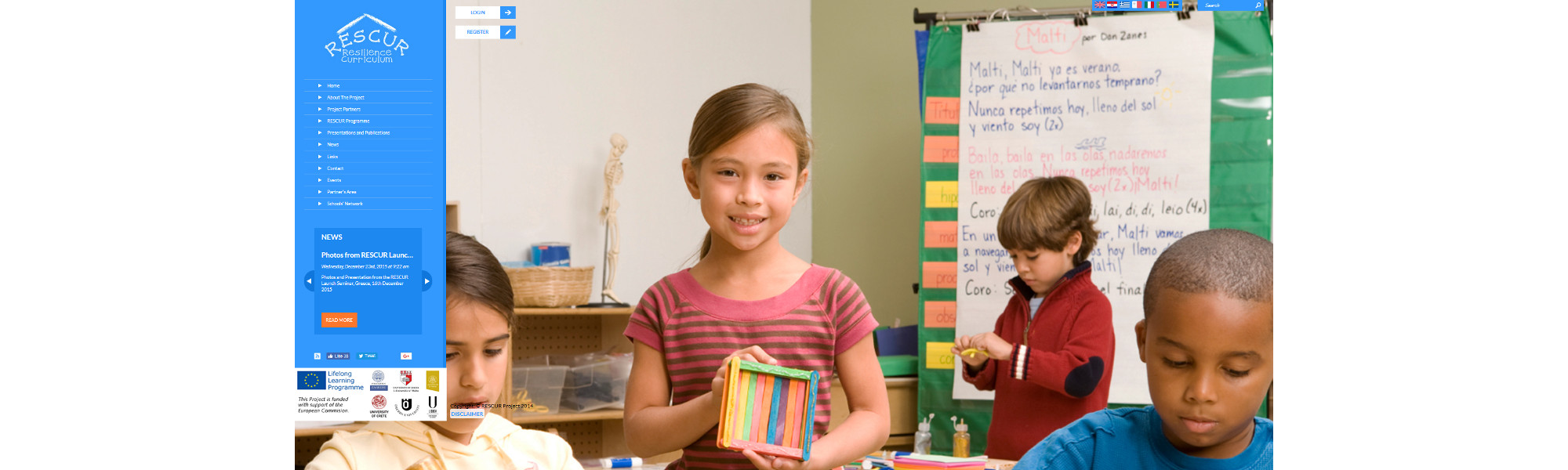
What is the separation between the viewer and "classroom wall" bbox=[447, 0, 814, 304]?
115cm

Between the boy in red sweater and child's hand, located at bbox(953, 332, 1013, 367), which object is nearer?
the boy in red sweater

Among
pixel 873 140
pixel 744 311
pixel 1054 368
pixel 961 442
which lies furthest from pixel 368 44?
pixel 961 442

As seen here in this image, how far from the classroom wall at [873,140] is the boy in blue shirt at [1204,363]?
0.61 m

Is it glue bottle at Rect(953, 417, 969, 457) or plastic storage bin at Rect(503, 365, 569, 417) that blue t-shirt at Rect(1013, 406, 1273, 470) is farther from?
glue bottle at Rect(953, 417, 969, 457)

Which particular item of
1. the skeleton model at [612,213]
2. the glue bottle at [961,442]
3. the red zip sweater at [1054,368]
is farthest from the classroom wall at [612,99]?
the glue bottle at [961,442]

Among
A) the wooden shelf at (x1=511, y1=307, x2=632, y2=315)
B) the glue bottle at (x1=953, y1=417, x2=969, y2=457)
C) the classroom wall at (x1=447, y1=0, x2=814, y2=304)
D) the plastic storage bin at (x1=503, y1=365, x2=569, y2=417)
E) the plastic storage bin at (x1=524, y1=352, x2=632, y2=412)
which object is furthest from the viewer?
the glue bottle at (x1=953, y1=417, x2=969, y2=457)

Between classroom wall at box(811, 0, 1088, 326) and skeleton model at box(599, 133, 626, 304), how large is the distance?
33 centimetres

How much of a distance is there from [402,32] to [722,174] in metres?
0.37

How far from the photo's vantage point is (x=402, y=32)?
103cm

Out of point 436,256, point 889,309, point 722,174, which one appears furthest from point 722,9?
point 889,309

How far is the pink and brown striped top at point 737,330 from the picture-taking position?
1.05m

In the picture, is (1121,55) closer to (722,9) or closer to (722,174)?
(722,9)

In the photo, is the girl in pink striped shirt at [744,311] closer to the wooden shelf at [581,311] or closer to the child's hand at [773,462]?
the child's hand at [773,462]

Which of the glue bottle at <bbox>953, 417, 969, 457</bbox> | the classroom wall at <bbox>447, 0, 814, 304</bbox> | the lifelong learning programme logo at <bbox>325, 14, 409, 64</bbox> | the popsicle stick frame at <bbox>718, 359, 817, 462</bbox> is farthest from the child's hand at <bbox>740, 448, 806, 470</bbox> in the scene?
the glue bottle at <bbox>953, 417, 969, 457</bbox>
